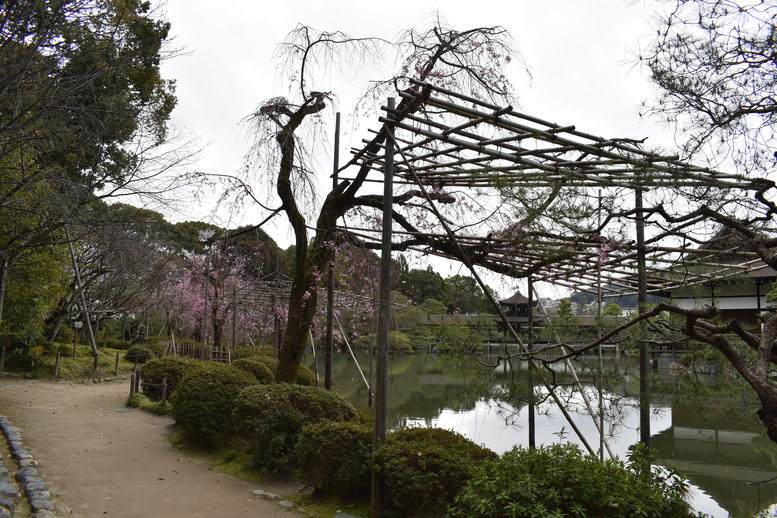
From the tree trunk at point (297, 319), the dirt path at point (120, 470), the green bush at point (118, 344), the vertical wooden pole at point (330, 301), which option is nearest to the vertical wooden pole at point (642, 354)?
the dirt path at point (120, 470)

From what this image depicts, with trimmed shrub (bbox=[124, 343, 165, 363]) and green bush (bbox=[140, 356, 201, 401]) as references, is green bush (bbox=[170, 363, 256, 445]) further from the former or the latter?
trimmed shrub (bbox=[124, 343, 165, 363])

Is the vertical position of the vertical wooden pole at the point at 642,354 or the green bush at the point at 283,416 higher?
the vertical wooden pole at the point at 642,354

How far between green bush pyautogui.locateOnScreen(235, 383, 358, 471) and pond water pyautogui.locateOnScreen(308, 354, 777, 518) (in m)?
1.41

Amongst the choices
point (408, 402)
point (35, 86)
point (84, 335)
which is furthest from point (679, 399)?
point (84, 335)

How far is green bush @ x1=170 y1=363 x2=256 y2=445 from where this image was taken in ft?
25.1

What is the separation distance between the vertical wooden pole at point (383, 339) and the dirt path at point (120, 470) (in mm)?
1083

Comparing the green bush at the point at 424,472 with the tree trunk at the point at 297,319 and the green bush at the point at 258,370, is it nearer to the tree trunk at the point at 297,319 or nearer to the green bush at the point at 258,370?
the tree trunk at the point at 297,319

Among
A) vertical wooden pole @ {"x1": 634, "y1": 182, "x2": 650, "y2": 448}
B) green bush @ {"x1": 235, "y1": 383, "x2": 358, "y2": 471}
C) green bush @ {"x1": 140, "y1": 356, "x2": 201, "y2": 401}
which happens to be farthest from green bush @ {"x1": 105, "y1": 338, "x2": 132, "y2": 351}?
vertical wooden pole @ {"x1": 634, "y1": 182, "x2": 650, "y2": 448}

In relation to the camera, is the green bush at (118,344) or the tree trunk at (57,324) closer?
the tree trunk at (57,324)

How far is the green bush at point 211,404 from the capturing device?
764 centimetres

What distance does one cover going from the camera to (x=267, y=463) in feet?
21.3

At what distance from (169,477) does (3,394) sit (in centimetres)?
717

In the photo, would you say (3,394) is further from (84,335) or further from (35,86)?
(84,335)

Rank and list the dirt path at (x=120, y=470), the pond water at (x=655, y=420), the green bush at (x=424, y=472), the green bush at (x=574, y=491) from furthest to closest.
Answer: the dirt path at (x=120, y=470), the pond water at (x=655, y=420), the green bush at (x=424, y=472), the green bush at (x=574, y=491)
